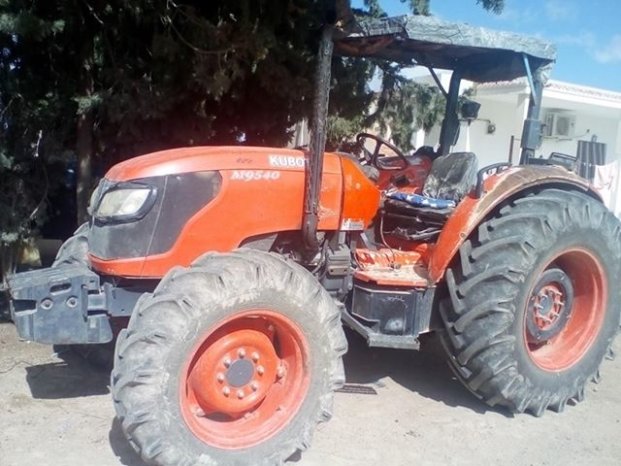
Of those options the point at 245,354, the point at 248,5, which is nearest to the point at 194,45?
the point at 248,5

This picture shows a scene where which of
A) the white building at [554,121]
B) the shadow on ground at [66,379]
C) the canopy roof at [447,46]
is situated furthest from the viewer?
the white building at [554,121]

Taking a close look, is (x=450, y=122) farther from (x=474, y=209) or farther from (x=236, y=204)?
(x=236, y=204)

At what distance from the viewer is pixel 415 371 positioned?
5.40 m

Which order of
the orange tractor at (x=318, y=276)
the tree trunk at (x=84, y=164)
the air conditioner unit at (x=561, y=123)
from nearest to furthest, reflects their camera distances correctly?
the orange tractor at (x=318, y=276), the tree trunk at (x=84, y=164), the air conditioner unit at (x=561, y=123)

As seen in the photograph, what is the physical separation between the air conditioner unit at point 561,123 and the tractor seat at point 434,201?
18.5 meters

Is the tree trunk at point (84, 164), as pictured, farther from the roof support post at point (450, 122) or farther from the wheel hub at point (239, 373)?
the wheel hub at point (239, 373)

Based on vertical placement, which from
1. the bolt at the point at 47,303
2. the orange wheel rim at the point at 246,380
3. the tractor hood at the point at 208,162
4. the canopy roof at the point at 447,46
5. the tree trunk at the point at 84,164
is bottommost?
the orange wheel rim at the point at 246,380

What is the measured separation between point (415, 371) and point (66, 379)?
2.55 meters

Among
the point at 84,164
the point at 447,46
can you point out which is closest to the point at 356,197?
the point at 447,46

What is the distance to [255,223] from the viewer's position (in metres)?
4.04

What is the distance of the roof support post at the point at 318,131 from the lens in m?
3.92

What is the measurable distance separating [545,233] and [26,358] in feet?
12.5

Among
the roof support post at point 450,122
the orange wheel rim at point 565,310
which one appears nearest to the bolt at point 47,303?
the orange wheel rim at point 565,310

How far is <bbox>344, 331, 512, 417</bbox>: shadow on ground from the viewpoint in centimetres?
487
